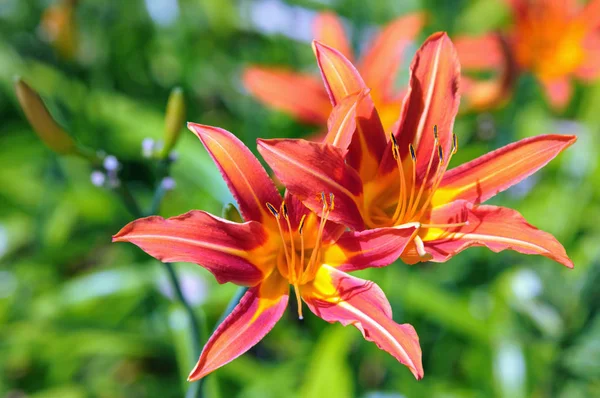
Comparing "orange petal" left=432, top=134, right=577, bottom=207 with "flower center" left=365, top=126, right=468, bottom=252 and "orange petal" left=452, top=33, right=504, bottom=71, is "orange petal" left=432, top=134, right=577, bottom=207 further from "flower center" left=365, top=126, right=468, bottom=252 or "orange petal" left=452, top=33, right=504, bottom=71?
"orange petal" left=452, top=33, right=504, bottom=71

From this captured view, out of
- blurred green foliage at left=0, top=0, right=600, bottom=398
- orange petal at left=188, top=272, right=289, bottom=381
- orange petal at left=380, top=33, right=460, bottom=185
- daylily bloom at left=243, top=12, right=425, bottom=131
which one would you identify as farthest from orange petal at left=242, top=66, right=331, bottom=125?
orange petal at left=188, top=272, right=289, bottom=381

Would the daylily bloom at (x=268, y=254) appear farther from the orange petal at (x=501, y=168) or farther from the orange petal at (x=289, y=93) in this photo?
the orange petal at (x=289, y=93)

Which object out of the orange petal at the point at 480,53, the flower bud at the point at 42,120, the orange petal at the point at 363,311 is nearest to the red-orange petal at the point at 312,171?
the orange petal at the point at 363,311

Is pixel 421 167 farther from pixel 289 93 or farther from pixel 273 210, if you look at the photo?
pixel 289 93

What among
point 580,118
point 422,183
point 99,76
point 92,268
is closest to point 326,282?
point 422,183

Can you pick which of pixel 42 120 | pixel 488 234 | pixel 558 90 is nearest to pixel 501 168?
pixel 488 234

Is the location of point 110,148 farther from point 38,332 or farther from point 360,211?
point 360,211

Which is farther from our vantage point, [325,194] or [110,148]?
[110,148]
